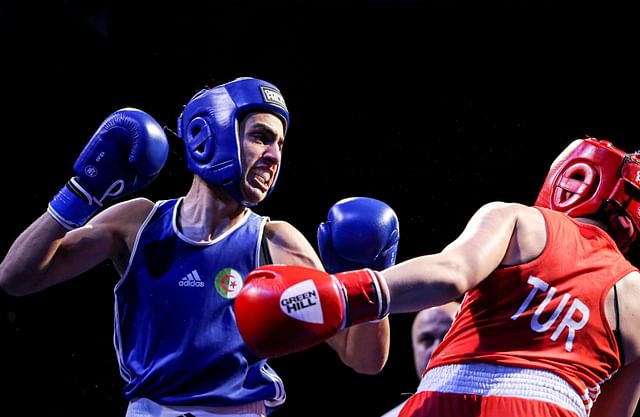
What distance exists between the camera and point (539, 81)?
4.97 m

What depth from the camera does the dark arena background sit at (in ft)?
14.9

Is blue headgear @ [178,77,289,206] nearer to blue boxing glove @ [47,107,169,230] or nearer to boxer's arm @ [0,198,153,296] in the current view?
blue boxing glove @ [47,107,169,230]

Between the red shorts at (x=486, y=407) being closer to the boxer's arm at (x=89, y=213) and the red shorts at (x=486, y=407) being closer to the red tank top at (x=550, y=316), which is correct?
the red tank top at (x=550, y=316)

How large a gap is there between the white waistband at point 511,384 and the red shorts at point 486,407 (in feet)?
0.04

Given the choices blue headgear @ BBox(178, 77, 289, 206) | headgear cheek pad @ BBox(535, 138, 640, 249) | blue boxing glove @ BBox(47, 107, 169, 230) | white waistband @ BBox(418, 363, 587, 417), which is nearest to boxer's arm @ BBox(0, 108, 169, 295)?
blue boxing glove @ BBox(47, 107, 169, 230)

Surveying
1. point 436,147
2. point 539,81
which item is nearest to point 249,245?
point 436,147

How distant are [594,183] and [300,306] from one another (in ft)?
4.23

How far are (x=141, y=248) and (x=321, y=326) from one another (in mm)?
959

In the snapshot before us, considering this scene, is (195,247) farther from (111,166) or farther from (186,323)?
(111,166)

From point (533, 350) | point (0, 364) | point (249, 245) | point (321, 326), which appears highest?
point (321, 326)

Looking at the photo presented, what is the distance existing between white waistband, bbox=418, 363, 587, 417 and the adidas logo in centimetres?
70

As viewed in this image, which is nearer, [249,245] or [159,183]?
[249,245]

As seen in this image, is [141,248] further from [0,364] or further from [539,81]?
[539,81]

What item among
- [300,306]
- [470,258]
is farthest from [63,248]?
[470,258]
